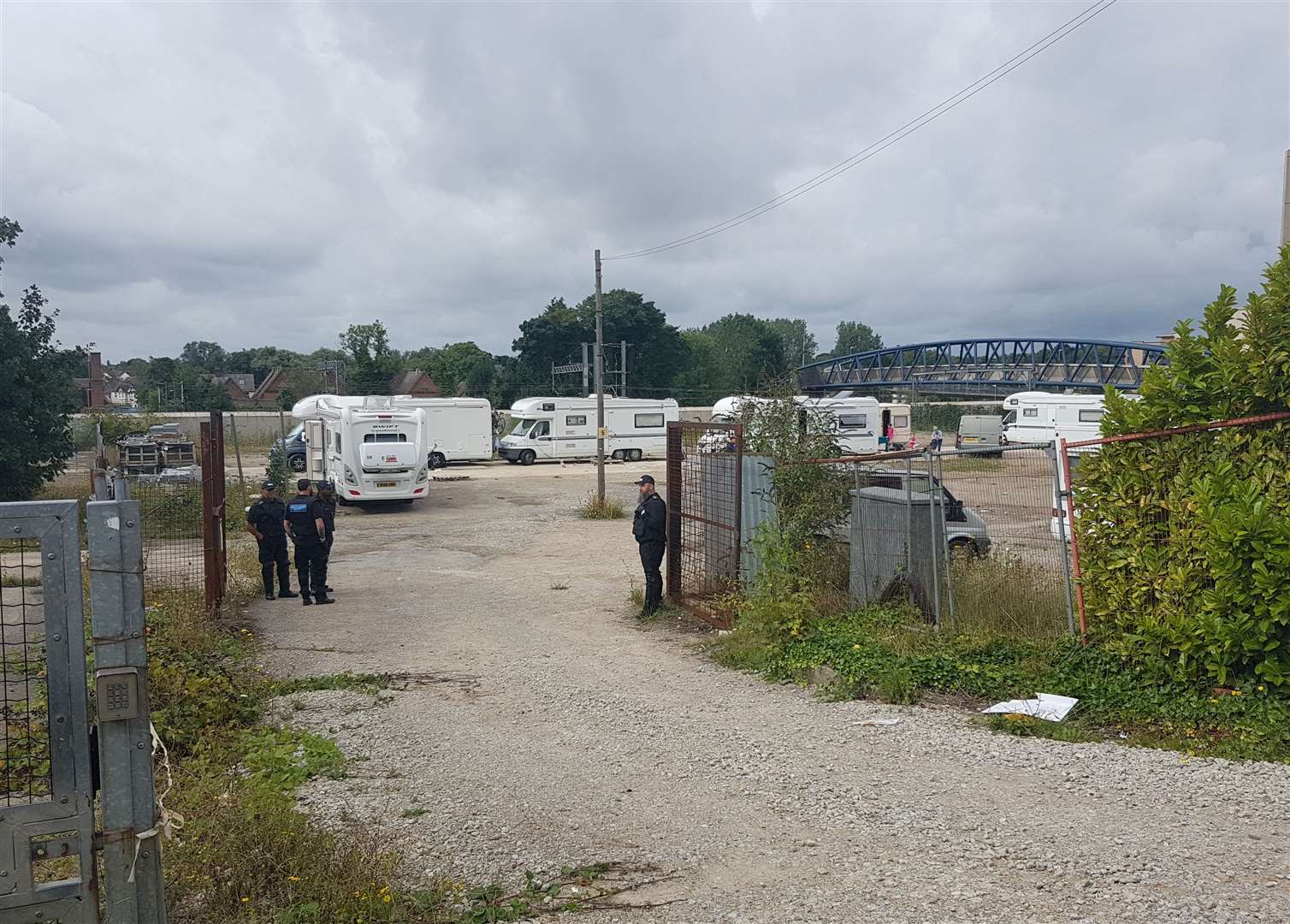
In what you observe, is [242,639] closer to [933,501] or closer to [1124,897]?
[933,501]

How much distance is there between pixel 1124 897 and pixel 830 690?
368 cm

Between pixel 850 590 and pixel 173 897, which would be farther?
pixel 850 590

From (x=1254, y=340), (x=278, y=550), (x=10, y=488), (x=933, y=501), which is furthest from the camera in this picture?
(x=10, y=488)

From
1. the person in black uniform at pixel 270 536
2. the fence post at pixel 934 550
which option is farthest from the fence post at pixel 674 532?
the person in black uniform at pixel 270 536

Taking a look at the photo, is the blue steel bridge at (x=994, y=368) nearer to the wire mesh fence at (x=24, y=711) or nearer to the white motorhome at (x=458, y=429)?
the white motorhome at (x=458, y=429)

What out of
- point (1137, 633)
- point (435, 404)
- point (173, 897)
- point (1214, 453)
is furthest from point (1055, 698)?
point (435, 404)

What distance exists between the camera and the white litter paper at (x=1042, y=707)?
7066 mm

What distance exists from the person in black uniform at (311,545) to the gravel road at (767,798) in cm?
303

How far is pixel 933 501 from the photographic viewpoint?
29.5 feet

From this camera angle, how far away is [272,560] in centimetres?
1333

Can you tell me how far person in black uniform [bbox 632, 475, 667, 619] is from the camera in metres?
11.6

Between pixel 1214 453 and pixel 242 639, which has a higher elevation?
pixel 1214 453

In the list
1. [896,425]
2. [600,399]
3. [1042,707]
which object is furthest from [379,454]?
[896,425]

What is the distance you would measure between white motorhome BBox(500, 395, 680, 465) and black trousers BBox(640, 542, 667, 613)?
97.1 ft
